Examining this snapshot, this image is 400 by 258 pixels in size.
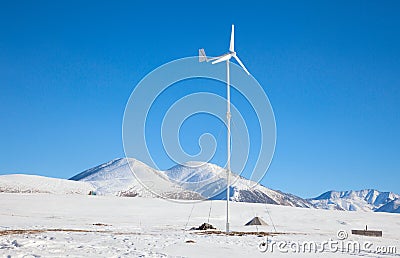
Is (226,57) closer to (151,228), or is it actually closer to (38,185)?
(151,228)

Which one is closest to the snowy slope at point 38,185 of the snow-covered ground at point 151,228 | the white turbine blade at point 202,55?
the snow-covered ground at point 151,228

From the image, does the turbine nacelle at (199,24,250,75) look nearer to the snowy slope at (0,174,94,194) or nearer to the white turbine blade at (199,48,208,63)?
the white turbine blade at (199,48,208,63)

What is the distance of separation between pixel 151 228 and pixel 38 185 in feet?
305

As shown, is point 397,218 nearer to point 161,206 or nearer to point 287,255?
point 161,206

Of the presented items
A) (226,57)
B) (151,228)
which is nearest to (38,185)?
(151,228)

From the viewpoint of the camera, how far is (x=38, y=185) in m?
126

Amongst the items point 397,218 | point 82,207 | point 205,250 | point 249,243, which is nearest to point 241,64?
point 249,243

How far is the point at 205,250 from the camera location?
22.6 metres

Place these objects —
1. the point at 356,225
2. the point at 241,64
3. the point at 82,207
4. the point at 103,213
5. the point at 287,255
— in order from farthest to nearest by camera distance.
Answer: the point at 82,207 < the point at 103,213 < the point at 356,225 < the point at 241,64 < the point at 287,255

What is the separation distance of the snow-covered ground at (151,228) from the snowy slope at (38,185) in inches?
1320

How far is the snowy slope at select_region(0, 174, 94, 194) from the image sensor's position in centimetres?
11600

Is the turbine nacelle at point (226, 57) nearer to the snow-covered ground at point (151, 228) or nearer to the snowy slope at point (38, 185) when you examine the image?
the snow-covered ground at point (151, 228)

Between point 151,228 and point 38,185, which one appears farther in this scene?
point 38,185

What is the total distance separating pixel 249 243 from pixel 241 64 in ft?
67.5
